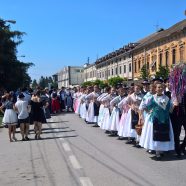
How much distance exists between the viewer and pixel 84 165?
9539 mm

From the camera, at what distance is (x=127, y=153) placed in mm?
11141

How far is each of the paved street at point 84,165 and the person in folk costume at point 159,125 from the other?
1.05 ft

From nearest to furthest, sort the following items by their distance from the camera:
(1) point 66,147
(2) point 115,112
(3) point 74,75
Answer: (1) point 66,147 < (2) point 115,112 < (3) point 74,75

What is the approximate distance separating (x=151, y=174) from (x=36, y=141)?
6.84 m

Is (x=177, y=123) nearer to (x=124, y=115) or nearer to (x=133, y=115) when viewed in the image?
(x=133, y=115)

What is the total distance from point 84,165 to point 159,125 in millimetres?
2062

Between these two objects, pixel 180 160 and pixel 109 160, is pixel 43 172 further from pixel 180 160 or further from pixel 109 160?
pixel 180 160

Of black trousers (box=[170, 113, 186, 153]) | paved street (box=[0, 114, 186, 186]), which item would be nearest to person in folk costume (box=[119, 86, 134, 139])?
paved street (box=[0, 114, 186, 186])

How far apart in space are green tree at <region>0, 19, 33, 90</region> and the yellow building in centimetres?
1546

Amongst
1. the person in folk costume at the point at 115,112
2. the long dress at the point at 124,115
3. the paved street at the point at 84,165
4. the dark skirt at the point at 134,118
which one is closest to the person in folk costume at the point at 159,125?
the paved street at the point at 84,165

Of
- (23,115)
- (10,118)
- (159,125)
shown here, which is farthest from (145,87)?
(10,118)

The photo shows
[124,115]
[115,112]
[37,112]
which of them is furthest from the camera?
[37,112]

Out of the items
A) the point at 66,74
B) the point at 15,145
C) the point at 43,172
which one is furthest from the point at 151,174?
the point at 66,74

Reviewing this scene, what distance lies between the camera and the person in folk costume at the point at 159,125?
33.4ft
